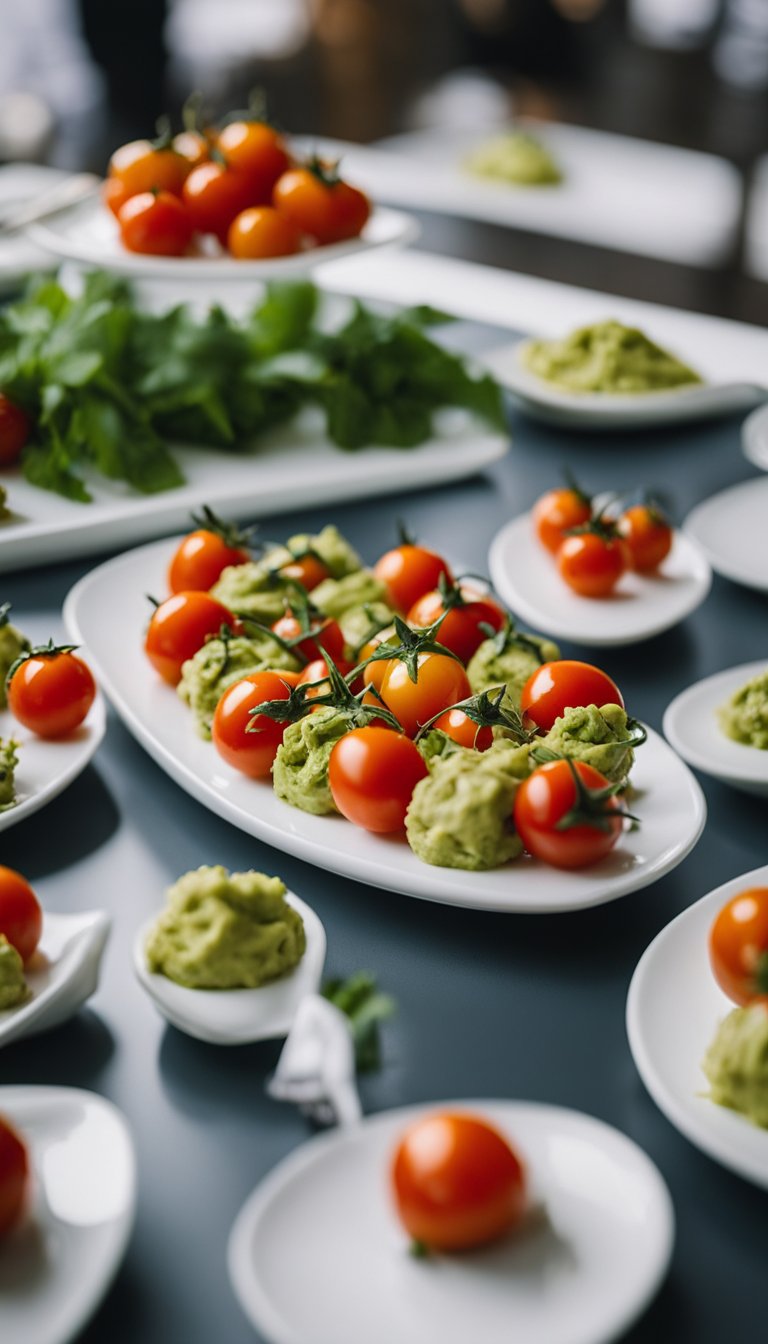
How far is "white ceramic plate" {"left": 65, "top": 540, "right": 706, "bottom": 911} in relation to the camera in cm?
130

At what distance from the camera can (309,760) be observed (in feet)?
4.71

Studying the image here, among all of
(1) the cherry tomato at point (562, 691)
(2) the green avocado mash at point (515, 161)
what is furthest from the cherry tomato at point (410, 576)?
(2) the green avocado mash at point (515, 161)

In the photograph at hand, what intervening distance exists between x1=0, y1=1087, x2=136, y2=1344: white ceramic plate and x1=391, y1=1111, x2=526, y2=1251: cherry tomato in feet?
0.64

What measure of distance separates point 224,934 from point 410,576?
719 mm

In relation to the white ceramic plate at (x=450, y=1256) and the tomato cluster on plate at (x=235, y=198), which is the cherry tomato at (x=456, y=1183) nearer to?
the white ceramic plate at (x=450, y=1256)

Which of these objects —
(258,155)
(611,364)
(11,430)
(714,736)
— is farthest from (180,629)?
(611,364)

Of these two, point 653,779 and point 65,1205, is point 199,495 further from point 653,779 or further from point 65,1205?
point 65,1205

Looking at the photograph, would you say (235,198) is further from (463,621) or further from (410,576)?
(463,621)

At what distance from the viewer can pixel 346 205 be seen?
217cm

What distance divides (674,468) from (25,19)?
6270 mm

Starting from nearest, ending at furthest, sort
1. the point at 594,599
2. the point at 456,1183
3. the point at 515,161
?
the point at 456,1183 < the point at 594,599 < the point at 515,161

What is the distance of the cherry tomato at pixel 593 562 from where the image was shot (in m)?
1.88

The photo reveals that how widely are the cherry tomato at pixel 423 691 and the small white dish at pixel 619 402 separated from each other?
1.00 m

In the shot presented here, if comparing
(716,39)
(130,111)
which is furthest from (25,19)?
(716,39)
